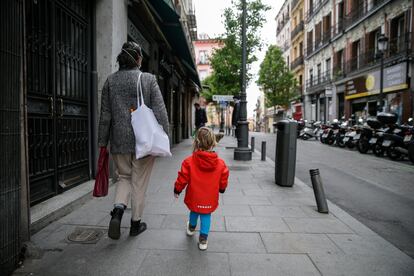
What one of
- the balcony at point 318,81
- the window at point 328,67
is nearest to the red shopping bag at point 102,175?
the balcony at point 318,81

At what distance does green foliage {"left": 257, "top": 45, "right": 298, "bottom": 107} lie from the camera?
38500 millimetres

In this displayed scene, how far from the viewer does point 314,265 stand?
2855 millimetres

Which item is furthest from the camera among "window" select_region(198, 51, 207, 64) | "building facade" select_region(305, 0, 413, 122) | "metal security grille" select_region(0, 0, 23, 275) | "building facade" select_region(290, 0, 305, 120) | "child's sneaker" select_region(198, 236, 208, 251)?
"window" select_region(198, 51, 207, 64)

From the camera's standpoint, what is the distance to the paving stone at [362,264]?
108 inches

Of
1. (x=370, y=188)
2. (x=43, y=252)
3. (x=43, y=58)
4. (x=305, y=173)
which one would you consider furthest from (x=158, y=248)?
(x=305, y=173)

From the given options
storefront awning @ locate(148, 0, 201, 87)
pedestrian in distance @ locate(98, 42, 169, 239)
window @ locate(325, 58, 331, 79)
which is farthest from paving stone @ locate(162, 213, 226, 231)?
window @ locate(325, 58, 331, 79)

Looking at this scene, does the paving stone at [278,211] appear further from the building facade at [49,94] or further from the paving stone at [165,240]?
the building facade at [49,94]

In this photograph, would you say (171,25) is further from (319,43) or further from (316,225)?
(319,43)

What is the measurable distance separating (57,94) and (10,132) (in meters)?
2.22

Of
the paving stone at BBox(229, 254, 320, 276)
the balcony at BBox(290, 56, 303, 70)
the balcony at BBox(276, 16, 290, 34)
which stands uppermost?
the balcony at BBox(276, 16, 290, 34)

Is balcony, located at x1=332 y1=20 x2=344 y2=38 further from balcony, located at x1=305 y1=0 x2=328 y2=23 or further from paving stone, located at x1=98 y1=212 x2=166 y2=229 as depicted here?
paving stone, located at x1=98 y1=212 x2=166 y2=229

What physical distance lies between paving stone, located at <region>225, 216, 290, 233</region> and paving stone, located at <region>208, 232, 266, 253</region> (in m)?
0.19

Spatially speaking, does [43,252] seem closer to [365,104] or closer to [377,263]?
[377,263]

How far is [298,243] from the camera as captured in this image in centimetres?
335
